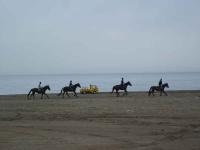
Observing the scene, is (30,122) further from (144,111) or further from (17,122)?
(144,111)

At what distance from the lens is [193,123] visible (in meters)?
20.7

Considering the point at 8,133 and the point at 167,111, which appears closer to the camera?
the point at 8,133

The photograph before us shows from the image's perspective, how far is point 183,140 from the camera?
1590 cm

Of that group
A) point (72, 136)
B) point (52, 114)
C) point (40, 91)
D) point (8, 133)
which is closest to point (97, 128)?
point (72, 136)

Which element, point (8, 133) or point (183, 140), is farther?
point (8, 133)

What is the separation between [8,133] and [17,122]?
4206mm

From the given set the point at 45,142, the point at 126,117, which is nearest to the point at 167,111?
the point at 126,117

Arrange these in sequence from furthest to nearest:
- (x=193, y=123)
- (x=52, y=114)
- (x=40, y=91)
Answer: (x=40, y=91)
(x=52, y=114)
(x=193, y=123)

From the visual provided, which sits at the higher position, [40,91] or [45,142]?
[40,91]

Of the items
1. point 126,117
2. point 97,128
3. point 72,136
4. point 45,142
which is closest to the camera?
point 45,142

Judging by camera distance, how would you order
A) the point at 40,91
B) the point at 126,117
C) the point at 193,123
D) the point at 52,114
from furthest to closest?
1. the point at 40,91
2. the point at 52,114
3. the point at 126,117
4. the point at 193,123

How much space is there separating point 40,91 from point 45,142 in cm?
2687

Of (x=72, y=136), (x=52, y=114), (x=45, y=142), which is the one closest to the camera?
(x=45, y=142)

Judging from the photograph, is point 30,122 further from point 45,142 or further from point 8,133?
point 45,142
